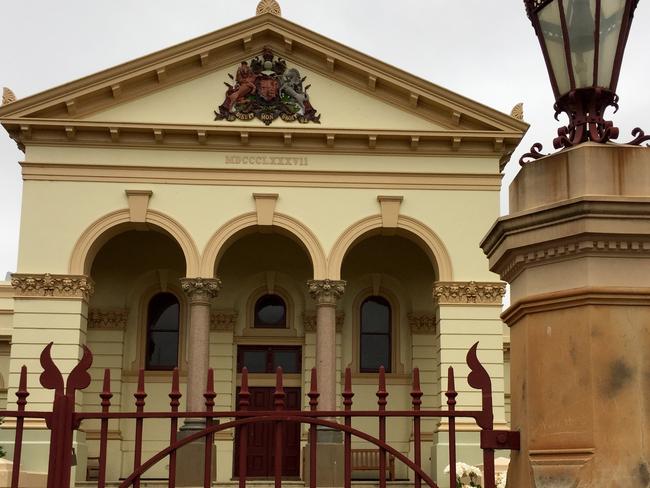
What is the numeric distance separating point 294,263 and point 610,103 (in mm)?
21225

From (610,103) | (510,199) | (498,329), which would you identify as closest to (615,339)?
(510,199)

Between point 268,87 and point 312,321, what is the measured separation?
6.28m

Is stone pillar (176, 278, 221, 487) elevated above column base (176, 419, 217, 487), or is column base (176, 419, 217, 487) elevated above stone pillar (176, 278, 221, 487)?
stone pillar (176, 278, 221, 487)

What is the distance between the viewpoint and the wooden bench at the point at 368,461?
862 inches

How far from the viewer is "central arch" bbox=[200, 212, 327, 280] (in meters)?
21.8

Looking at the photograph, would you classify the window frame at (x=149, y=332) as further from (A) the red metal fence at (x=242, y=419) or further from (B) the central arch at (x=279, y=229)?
(A) the red metal fence at (x=242, y=419)

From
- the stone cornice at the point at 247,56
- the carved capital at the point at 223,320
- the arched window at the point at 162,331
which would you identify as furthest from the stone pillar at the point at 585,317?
the arched window at the point at 162,331

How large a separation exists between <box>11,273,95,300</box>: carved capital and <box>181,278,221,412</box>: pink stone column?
2366 millimetres

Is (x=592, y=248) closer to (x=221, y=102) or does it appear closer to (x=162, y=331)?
(x=221, y=102)

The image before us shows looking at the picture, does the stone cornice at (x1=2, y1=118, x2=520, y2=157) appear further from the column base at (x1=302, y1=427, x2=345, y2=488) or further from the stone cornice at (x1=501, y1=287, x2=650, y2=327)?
the stone cornice at (x1=501, y1=287, x2=650, y2=327)

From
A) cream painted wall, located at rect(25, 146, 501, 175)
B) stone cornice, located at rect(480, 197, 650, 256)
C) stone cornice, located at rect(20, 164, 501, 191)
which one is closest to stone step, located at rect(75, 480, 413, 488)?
stone cornice, located at rect(20, 164, 501, 191)

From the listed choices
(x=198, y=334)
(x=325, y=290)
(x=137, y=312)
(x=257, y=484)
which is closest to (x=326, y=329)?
(x=325, y=290)

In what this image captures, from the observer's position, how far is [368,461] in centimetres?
2262

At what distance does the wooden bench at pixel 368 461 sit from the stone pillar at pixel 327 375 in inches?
50.3
